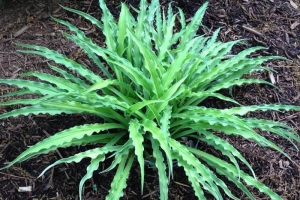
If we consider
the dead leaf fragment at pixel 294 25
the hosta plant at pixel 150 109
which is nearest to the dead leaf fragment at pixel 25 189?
the hosta plant at pixel 150 109

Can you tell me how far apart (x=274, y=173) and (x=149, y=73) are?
1.02 metres

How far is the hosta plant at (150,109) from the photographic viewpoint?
96.1 inches

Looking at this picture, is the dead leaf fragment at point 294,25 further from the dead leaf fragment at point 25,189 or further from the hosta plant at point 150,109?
Result: the dead leaf fragment at point 25,189

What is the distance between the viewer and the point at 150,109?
249 cm

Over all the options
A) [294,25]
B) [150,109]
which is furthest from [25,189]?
[294,25]

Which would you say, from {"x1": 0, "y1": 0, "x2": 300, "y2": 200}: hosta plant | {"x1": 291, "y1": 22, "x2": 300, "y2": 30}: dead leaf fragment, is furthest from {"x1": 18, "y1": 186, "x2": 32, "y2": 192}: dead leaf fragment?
{"x1": 291, "y1": 22, "x2": 300, "y2": 30}: dead leaf fragment

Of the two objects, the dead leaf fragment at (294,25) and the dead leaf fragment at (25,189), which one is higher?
the dead leaf fragment at (294,25)

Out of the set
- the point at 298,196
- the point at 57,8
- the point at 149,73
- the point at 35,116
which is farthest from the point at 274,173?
the point at 57,8

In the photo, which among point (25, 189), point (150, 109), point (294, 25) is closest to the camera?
point (150, 109)

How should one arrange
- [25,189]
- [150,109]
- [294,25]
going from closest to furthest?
1. [150,109]
2. [25,189]
3. [294,25]

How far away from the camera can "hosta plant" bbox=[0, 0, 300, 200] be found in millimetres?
2441

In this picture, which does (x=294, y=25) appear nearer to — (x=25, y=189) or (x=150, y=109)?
(x=150, y=109)

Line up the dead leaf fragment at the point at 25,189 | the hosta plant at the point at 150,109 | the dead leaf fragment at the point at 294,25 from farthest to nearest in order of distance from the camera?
the dead leaf fragment at the point at 294,25 → the dead leaf fragment at the point at 25,189 → the hosta plant at the point at 150,109

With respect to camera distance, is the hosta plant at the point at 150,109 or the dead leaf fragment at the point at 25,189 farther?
the dead leaf fragment at the point at 25,189
